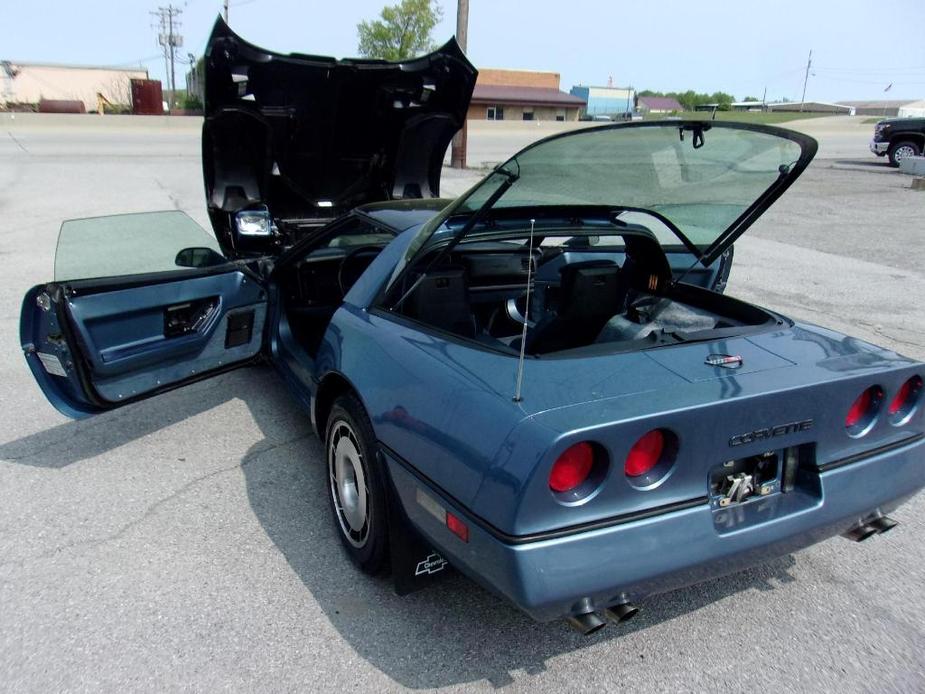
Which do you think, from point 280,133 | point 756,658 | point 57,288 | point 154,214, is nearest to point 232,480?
point 57,288

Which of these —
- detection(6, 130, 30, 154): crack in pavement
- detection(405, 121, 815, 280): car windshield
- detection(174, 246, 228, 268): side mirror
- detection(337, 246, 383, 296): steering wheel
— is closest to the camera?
detection(405, 121, 815, 280): car windshield

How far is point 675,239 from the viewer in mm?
3439

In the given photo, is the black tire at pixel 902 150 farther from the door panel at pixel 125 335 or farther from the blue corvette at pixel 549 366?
the door panel at pixel 125 335

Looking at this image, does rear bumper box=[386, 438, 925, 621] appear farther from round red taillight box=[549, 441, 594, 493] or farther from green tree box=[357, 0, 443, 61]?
green tree box=[357, 0, 443, 61]

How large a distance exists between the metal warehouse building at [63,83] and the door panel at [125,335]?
5575cm

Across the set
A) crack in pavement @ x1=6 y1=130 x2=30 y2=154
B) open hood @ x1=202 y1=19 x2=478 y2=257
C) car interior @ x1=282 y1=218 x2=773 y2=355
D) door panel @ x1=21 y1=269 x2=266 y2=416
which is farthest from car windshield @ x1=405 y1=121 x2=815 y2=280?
crack in pavement @ x1=6 y1=130 x2=30 y2=154

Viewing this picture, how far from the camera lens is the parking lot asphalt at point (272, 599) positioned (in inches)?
91.7

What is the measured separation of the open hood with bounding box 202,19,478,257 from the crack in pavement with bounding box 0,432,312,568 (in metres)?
1.82

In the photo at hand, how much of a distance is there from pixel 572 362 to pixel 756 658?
1.17 m

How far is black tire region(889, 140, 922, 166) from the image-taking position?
68.5ft

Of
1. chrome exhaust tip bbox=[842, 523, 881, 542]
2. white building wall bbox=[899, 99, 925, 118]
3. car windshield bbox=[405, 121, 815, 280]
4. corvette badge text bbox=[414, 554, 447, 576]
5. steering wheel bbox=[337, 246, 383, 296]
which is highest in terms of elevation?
white building wall bbox=[899, 99, 925, 118]

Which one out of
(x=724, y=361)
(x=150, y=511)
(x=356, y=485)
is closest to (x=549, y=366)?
(x=724, y=361)

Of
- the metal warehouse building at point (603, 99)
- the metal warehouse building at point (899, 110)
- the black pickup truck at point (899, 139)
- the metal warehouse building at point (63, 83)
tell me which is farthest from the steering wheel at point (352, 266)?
the metal warehouse building at point (603, 99)

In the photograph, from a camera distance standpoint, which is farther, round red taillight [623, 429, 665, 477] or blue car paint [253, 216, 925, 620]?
round red taillight [623, 429, 665, 477]
